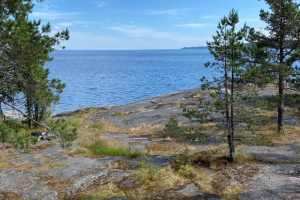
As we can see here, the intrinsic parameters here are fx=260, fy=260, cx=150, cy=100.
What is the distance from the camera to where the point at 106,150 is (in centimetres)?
1308

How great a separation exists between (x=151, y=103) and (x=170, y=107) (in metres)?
4.38

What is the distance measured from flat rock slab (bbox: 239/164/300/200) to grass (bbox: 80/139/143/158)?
542 centimetres

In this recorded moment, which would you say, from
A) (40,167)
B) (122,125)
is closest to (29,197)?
(40,167)

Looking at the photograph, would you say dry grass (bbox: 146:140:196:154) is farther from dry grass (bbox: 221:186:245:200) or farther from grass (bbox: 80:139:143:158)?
dry grass (bbox: 221:186:245:200)

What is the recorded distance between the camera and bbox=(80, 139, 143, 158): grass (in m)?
12.2

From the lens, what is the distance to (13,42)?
9.15 m

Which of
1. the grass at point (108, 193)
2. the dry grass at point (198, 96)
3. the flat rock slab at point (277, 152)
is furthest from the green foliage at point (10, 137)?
the dry grass at point (198, 96)

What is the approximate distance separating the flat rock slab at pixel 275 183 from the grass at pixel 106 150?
5.42m

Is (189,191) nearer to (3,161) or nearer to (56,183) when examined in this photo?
(56,183)

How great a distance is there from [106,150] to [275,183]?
781 cm

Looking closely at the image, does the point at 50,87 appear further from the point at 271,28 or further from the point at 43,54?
the point at 271,28

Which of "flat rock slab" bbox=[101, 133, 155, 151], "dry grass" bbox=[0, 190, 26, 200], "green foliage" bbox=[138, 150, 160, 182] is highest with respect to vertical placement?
"green foliage" bbox=[138, 150, 160, 182]

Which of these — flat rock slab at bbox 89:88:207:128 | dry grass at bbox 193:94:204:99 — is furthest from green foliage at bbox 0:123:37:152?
dry grass at bbox 193:94:204:99

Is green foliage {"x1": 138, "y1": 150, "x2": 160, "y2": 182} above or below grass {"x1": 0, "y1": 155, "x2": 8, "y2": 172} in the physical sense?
above
